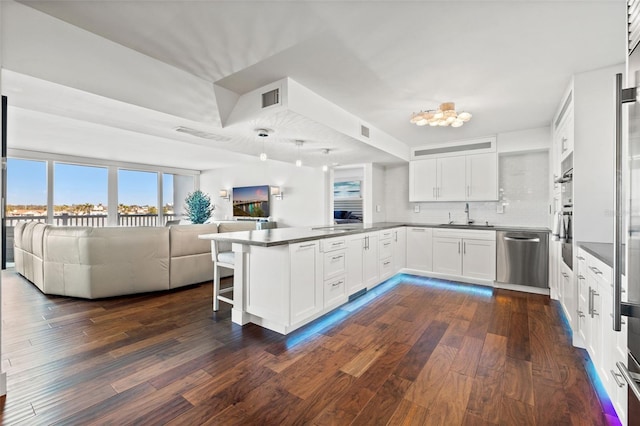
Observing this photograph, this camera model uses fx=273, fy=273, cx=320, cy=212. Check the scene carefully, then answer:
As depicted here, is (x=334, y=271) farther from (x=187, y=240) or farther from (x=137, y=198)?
(x=137, y=198)

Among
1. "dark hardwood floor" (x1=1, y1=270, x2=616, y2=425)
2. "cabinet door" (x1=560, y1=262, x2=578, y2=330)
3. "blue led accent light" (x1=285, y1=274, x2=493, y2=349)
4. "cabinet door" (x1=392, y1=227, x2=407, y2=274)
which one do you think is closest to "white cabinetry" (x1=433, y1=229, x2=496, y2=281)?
"blue led accent light" (x1=285, y1=274, x2=493, y2=349)

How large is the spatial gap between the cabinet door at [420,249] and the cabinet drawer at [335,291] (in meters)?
2.02

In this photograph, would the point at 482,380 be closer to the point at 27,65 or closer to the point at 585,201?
the point at 585,201

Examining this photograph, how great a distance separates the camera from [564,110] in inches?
117

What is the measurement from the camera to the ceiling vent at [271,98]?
260 centimetres

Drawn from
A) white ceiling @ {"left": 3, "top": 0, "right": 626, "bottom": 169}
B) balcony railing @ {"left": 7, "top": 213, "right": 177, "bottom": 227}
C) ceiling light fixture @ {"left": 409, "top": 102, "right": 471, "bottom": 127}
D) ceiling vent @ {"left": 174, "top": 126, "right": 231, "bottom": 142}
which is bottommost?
balcony railing @ {"left": 7, "top": 213, "right": 177, "bottom": 227}

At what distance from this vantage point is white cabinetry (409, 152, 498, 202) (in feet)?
14.6

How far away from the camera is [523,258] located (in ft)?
12.8

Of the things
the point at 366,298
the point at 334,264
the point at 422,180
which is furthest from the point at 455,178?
the point at 334,264

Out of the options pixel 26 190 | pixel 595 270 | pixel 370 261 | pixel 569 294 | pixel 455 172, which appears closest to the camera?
pixel 595 270

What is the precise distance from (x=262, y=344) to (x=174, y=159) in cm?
665

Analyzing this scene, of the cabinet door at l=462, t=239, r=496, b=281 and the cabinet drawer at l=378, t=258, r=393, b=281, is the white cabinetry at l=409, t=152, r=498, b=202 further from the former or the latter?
the cabinet drawer at l=378, t=258, r=393, b=281

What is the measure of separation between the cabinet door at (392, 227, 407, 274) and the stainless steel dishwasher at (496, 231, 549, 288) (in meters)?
1.40

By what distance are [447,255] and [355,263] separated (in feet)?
6.15
